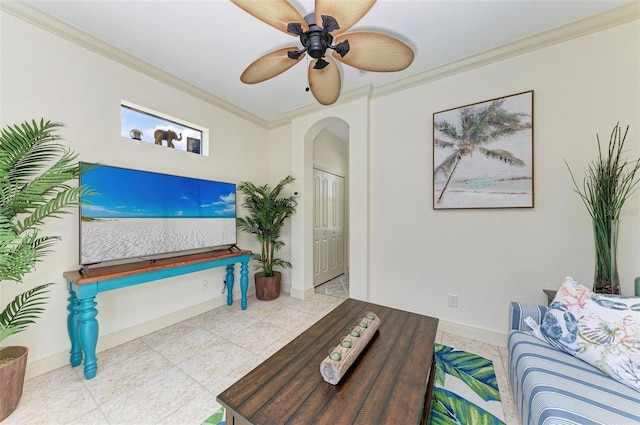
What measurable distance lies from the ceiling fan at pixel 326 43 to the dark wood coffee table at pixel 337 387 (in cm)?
166

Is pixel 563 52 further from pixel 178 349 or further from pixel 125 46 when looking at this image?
pixel 178 349

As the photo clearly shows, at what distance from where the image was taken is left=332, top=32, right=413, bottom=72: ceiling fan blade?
4.33 feet

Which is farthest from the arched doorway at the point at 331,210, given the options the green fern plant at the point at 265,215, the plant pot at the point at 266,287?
the plant pot at the point at 266,287

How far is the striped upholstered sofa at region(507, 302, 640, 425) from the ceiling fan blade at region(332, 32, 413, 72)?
184 cm

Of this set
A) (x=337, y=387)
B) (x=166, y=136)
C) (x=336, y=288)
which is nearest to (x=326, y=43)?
(x=337, y=387)

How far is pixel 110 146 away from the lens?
6.99ft

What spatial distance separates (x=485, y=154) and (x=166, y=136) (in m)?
3.32

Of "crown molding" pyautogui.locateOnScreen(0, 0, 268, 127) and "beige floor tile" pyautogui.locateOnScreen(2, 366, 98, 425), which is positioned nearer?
"beige floor tile" pyautogui.locateOnScreen(2, 366, 98, 425)

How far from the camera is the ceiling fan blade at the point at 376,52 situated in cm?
132

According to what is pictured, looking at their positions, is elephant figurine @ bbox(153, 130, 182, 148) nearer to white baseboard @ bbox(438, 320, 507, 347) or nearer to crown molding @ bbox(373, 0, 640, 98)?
crown molding @ bbox(373, 0, 640, 98)

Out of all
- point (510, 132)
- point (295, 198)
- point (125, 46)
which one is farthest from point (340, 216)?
point (125, 46)

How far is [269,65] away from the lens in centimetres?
158

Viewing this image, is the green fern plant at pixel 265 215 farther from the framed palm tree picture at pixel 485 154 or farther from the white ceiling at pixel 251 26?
the framed palm tree picture at pixel 485 154

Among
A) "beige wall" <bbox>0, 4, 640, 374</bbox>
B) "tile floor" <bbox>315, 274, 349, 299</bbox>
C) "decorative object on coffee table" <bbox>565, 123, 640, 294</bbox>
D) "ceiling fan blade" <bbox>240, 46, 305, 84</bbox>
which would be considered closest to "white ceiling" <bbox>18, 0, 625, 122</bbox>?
"beige wall" <bbox>0, 4, 640, 374</bbox>
